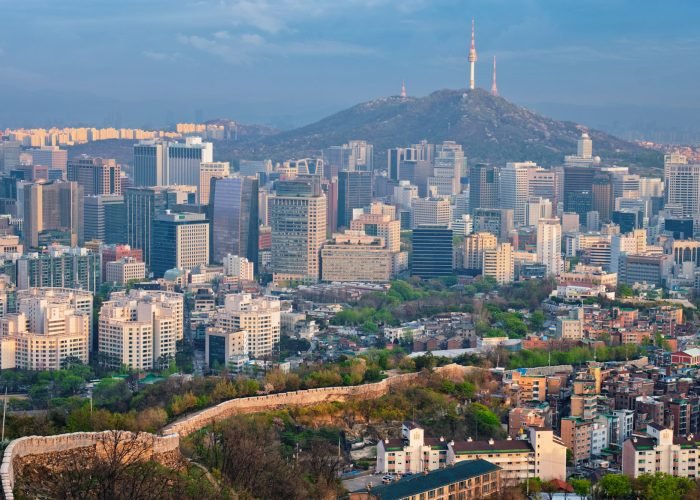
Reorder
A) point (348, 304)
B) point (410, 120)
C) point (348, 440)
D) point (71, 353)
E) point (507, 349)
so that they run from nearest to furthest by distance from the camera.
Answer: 1. point (348, 440)
2. point (507, 349)
3. point (71, 353)
4. point (348, 304)
5. point (410, 120)

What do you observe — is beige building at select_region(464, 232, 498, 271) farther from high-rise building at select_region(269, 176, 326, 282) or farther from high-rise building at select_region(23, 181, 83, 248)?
high-rise building at select_region(23, 181, 83, 248)

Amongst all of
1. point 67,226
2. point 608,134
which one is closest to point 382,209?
point 67,226

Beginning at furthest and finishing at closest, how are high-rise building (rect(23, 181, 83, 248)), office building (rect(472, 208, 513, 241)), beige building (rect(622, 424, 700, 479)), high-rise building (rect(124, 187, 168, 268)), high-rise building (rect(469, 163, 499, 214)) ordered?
high-rise building (rect(469, 163, 499, 214)), office building (rect(472, 208, 513, 241)), high-rise building (rect(23, 181, 83, 248)), high-rise building (rect(124, 187, 168, 268)), beige building (rect(622, 424, 700, 479))

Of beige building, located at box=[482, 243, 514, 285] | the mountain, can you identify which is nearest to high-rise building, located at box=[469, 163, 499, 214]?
the mountain

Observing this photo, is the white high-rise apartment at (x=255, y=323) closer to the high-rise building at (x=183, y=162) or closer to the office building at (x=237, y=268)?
the office building at (x=237, y=268)

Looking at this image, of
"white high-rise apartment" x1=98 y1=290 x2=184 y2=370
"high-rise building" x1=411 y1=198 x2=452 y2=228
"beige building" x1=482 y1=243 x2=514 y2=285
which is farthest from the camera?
"high-rise building" x1=411 y1=198 x2=452 y2=228

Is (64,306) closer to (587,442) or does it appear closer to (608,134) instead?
(587,442)

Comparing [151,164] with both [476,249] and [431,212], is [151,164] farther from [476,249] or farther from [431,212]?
[476,249]
